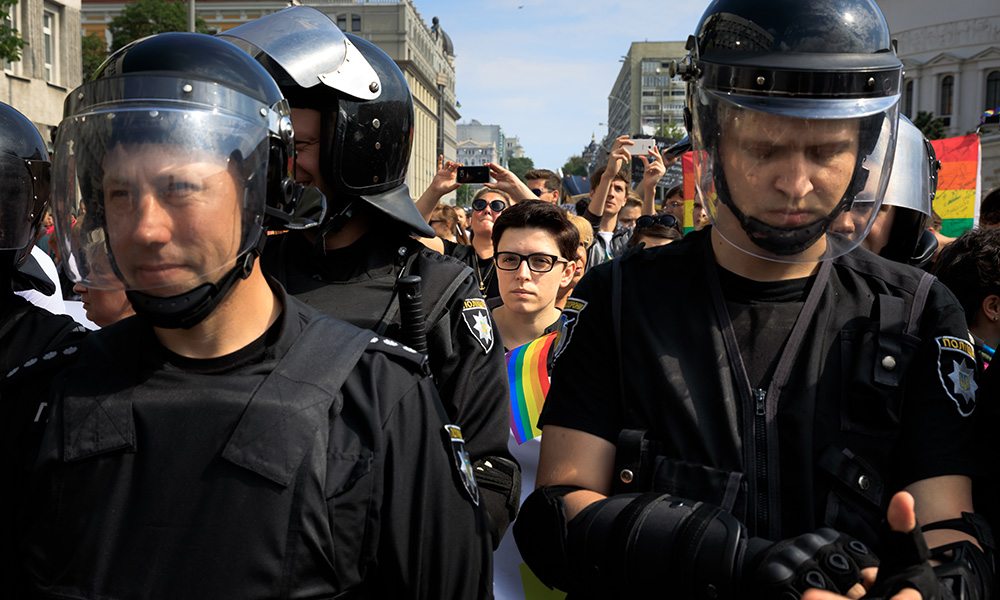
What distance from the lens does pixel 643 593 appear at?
171 centimetres

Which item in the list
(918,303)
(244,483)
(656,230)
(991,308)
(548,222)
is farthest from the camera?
(656,230)

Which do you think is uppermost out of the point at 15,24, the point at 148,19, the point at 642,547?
the point at 148,19

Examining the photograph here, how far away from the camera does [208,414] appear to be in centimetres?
171

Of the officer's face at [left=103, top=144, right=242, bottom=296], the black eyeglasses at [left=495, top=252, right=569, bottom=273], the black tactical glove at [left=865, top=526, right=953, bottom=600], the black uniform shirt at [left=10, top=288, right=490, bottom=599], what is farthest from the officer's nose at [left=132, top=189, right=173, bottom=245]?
the black eyeglasses at [left=495, top=252, right=569, bottom=273]

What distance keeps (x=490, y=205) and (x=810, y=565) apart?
509 cm

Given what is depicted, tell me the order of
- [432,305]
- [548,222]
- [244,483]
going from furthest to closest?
1. [548,222]
2. [432,305]
3. [244,483]

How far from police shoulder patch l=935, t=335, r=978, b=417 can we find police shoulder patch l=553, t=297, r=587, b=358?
0.70 meters

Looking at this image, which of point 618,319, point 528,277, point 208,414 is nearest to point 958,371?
point 618,319

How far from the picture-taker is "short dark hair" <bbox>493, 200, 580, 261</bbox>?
428 centimetres

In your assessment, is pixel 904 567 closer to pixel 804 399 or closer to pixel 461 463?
pixel 804 399

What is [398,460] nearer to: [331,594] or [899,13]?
[331,594]

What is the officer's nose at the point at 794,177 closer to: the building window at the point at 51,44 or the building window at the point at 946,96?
the building window at the point at 51,44

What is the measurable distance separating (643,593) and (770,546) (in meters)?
0.25

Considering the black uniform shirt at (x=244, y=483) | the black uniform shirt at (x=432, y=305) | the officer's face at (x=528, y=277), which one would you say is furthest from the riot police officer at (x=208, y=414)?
the officer's face at (x=528, y=277)
